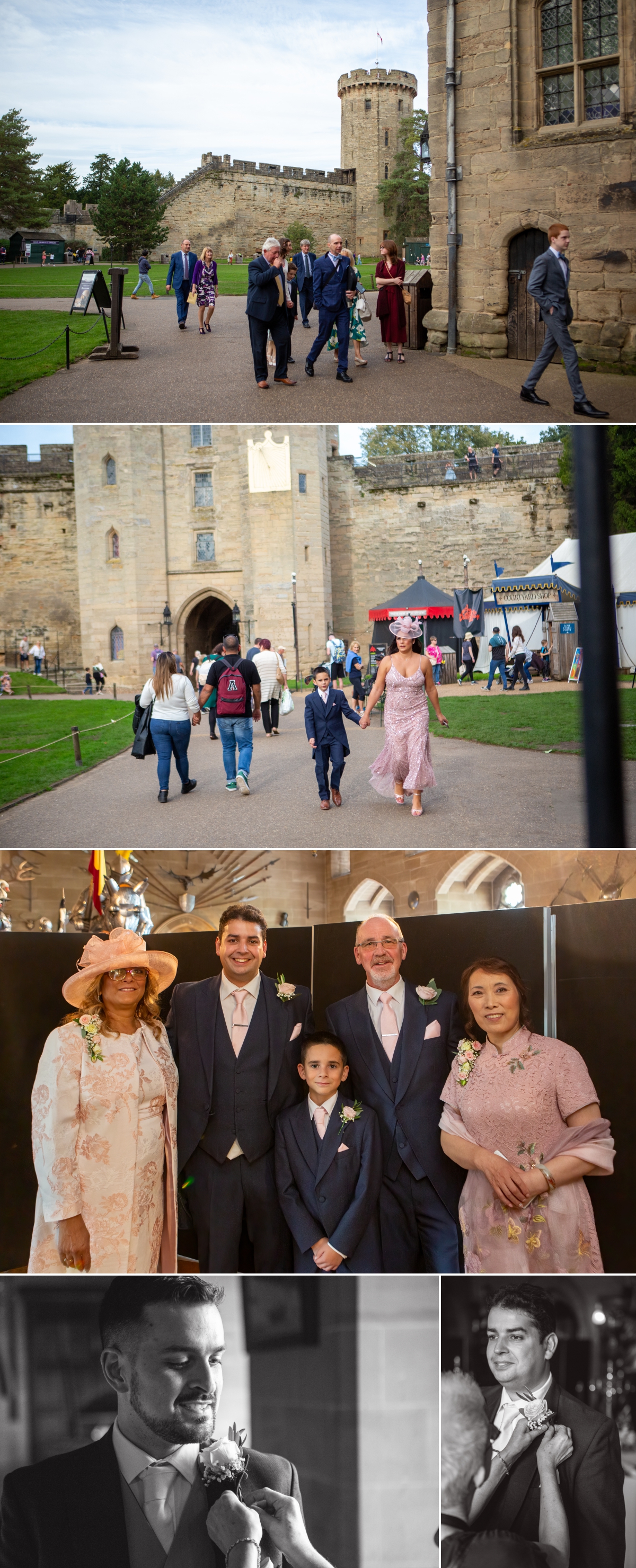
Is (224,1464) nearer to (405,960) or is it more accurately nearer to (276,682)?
(405,960)

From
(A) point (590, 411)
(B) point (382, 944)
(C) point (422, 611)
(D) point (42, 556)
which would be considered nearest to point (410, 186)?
(A) point (590, 411)

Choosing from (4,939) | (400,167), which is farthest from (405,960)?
(400,167)

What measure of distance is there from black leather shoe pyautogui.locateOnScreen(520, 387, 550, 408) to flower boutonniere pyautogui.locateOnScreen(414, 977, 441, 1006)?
2883 mm

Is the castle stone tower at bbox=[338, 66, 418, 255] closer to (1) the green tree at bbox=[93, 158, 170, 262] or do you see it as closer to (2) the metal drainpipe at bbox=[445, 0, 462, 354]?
(2) the metal drainpipe at bbox=[445, 0, 462, 354]

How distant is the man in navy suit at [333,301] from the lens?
485 centimetres

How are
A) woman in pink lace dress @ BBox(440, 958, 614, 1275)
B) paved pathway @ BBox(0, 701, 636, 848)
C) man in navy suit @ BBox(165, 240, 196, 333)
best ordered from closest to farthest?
woman in pink lace dress @ BBox(440, 958, 614, 1275) → paved pathway @ BBox(0, 701, 636, 848) → man in navy suit @ BBox(165, 240, 196, 333)

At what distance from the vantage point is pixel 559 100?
629 cm

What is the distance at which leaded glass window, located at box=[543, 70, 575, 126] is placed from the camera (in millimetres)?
6223

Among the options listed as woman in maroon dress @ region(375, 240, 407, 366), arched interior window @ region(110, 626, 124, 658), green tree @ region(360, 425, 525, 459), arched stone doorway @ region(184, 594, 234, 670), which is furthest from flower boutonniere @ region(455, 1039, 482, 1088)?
woman in maroon dress @ region(375, 240, 407, 366)

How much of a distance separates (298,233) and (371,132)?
79cm

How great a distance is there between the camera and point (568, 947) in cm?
356

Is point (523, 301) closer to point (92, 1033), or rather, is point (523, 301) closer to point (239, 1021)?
point (239, 1021)

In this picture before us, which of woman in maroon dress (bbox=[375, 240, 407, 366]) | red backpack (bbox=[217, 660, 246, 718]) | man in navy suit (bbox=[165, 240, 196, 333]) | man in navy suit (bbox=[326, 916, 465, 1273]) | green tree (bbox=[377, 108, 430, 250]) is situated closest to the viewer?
man in navy suit (bbox=[326, 916, 465, 1273])

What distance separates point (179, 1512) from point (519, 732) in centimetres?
331
